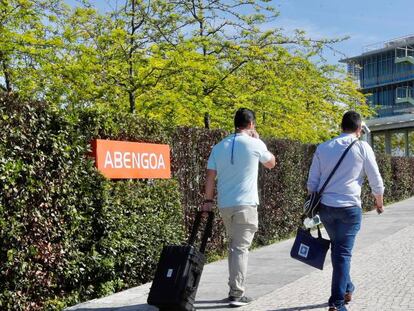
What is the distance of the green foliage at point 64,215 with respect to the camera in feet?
17.8

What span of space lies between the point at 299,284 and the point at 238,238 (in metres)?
1.66

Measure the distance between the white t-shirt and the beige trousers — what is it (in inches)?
3.1

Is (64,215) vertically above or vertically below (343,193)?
below

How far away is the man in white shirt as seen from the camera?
552 centimetres

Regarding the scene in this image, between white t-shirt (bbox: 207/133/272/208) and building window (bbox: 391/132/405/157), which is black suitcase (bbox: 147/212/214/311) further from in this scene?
building window (bbox: 391/132/405/157)

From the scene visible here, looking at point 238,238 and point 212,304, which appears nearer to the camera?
point 238,238

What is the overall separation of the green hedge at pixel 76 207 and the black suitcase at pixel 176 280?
4.02 feet

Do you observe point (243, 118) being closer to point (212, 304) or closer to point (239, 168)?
point (239, 168)

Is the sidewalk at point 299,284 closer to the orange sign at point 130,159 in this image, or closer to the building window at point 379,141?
the orange sign at point 130,159

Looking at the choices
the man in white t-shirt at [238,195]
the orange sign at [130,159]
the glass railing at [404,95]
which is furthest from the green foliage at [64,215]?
the glass railing at [404,95]

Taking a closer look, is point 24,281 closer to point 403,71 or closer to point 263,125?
point 263,125

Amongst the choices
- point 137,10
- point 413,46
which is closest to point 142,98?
point 137,10

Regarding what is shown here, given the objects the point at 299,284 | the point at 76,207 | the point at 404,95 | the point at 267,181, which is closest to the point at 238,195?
the point at 76,207

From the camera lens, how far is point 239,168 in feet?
19.3
